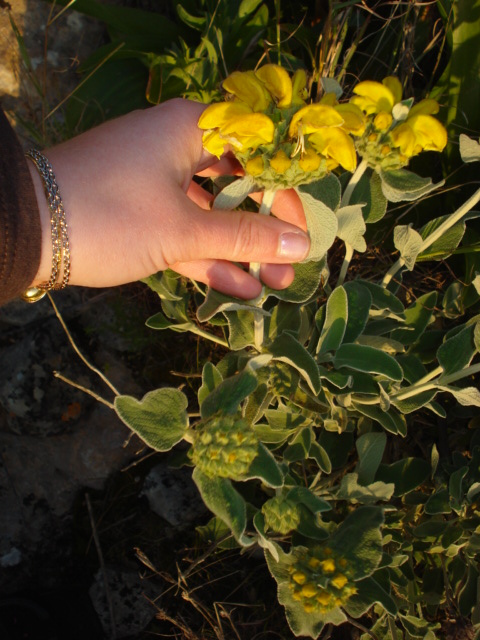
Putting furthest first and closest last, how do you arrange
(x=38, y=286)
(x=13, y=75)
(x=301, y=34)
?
1. (x=13, y=75)
2. (x=301, y=34)
3. (x=38, y=286)

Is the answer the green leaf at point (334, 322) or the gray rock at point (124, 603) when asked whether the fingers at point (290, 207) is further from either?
the gray rock at point (124, 603)

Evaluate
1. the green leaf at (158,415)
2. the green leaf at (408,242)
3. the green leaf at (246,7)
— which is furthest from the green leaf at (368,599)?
the green leaf at (246,7)

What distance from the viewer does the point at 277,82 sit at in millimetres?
1082

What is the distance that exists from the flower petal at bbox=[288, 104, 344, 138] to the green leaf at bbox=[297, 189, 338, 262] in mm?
199

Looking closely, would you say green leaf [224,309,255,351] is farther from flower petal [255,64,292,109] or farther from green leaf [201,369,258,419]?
flower petal [255,64,292,109]

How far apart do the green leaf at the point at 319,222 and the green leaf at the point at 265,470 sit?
19.0 inches

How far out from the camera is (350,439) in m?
1.71

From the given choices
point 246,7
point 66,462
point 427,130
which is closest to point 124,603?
point 66,462

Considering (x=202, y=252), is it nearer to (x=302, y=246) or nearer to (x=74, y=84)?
(x=302, y=246)

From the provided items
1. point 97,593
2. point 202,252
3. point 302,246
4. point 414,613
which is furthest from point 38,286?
point 414,613

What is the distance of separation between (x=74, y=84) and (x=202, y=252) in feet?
4.57

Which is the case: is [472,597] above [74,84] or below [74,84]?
below

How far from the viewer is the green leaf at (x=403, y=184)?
1.33 meters

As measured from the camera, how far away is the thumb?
133 centimetres
